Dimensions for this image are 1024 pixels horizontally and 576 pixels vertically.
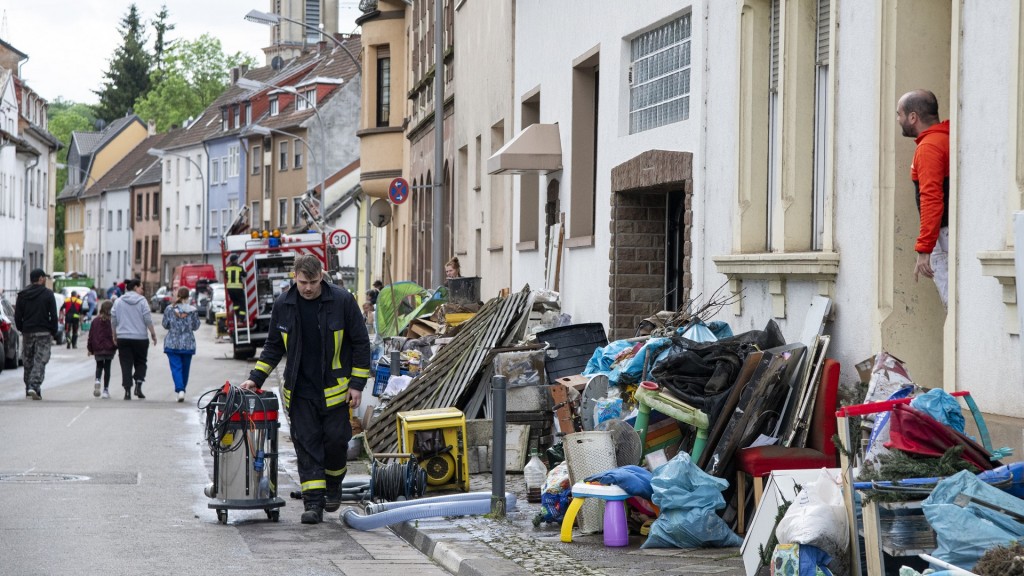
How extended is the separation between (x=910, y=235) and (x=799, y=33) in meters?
2.09

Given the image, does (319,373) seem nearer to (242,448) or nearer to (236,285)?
(242,448)

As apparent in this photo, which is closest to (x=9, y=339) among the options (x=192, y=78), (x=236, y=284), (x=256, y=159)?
(x=236, y=284)

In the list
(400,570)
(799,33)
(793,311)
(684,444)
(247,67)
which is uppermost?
(247,67)

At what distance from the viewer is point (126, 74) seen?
4636 inches

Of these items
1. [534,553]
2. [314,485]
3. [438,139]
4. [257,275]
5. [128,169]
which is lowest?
[534,553]

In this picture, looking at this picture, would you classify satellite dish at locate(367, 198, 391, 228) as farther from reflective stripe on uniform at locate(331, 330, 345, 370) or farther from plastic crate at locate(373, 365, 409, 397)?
reflective stripe on uniform at locate(331, 330, 345, 370)

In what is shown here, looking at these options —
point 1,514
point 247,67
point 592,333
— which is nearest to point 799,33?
point 592,333

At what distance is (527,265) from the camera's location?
779 inches

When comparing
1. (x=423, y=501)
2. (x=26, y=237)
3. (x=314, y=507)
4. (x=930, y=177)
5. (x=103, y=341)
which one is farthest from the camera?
(x=26, y=237)

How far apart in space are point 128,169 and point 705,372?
101 m

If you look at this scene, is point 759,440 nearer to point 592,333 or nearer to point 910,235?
point 910,235

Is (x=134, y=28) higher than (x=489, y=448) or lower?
higher

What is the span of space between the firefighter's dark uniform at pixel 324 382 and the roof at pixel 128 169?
304 feet

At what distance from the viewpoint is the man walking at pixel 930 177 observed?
311 inches
